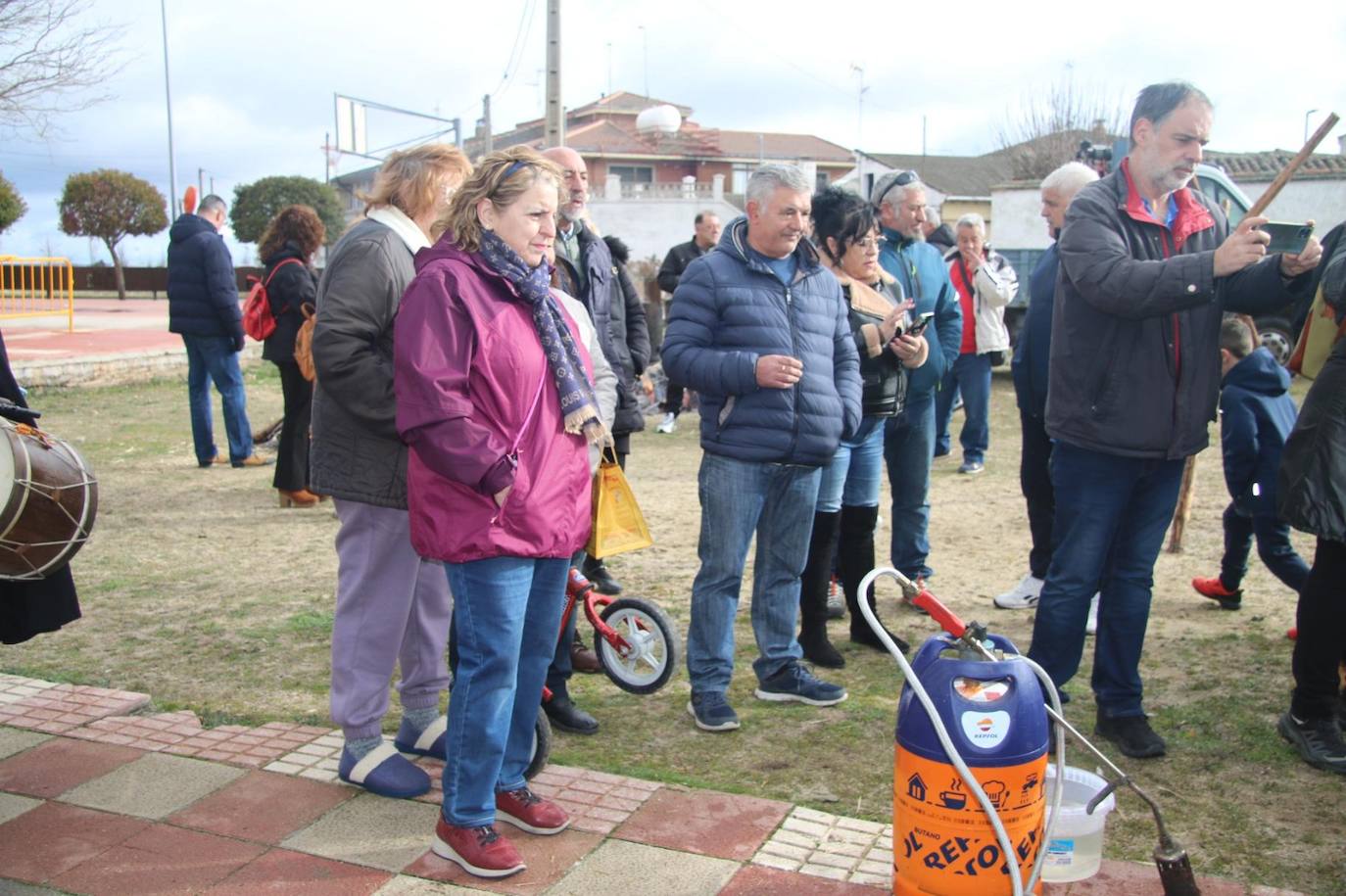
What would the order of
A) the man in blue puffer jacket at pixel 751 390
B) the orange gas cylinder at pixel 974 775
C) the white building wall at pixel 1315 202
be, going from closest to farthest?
1. the orange gas cylinder at pixel 974 775
2. the man in blue puffer jacket at pixel 751 390
3. the white building wall at pixel 1315 202

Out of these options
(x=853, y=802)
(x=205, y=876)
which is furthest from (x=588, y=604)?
(x=205, y=876)

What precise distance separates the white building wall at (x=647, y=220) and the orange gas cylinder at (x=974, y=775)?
49482 millimetres

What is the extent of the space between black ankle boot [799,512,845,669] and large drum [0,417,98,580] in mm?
2696

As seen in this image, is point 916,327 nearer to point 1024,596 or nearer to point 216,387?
point 1024,596

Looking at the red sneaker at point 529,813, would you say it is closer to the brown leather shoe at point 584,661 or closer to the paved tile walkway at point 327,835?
the paved tile walkway at point 327,835

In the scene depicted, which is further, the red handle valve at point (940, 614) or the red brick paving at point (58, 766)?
the red brick paving at point (58, 766)

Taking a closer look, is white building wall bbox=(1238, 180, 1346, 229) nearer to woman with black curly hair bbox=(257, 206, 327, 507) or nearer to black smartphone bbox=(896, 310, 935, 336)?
woman with black curly hair bbox=(257, 206, 327, 507)

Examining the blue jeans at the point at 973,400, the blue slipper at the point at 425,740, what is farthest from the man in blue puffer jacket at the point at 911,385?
the blue jeans at the point at 973,400

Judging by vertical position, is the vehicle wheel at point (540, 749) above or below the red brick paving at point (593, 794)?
above

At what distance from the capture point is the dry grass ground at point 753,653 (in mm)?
3672

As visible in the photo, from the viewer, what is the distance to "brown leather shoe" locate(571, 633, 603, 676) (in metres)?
4.99

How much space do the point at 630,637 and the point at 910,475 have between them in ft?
5.83

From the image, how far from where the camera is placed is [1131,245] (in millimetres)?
3990

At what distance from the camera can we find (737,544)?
4316mm
